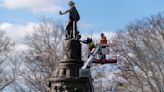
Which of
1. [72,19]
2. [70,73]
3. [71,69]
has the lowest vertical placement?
[70,73]

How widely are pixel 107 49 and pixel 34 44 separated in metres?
21.4

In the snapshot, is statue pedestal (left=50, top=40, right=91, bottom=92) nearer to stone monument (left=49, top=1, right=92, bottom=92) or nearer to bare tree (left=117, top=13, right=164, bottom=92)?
stone monument (left=49, top=1, right=92, bottom=92)

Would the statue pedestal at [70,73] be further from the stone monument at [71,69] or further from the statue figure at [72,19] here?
the statue figure at [72,19]

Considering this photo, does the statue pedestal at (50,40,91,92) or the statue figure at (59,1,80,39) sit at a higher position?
the statue figure at (59,1,80,39)

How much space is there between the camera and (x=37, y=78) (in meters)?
44.7

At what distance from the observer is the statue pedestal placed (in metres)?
20.7

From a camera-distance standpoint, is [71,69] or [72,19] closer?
[71,69]

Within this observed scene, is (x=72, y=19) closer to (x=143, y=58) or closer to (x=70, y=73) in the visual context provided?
(x=70, y=73)

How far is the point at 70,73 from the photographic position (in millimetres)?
20953

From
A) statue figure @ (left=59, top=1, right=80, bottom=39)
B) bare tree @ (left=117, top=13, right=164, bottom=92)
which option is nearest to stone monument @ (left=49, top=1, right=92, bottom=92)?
statue figure @ (left=59, top=1, right=80, bottom=39)

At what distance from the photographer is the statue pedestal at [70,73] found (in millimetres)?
20688

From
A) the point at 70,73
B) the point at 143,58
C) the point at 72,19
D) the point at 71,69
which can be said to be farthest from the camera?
the point at 143,58

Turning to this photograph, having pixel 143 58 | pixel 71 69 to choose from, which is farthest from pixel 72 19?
pixel 143 58

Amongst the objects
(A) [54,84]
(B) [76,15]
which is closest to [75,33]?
(B) [76,15]
